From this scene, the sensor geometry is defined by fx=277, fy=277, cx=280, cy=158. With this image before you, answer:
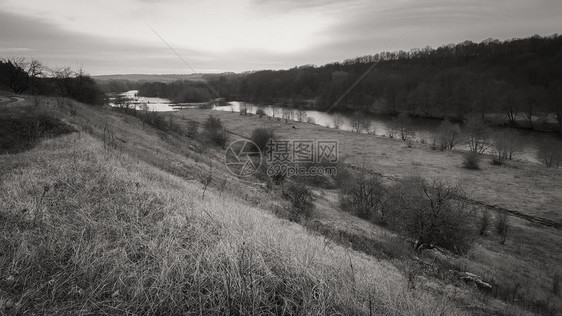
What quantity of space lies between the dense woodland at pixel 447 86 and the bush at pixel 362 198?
61.3 metres

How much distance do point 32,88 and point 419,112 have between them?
305 ft

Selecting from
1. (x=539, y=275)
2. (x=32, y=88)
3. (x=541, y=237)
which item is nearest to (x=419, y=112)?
(x=541, y=237)

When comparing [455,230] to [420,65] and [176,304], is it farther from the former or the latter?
[420,65]

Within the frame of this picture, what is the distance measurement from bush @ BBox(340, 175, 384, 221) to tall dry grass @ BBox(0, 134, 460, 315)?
20.4 m

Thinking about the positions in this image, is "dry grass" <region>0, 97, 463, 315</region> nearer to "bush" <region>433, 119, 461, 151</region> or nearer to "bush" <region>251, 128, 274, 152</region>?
"bush" <region>251, 128, 274, 152</region>

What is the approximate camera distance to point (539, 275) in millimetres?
17078

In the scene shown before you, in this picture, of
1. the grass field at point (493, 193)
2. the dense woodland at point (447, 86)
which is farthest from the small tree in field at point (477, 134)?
the dense woodland at point (447, 86)

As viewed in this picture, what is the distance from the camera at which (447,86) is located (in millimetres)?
89750

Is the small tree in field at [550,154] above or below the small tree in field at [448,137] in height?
below

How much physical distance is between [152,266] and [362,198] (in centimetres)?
2486

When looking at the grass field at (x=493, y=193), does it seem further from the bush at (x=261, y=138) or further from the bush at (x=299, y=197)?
the bush at (x=261, y=138)

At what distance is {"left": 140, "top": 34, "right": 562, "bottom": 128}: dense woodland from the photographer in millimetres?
70000

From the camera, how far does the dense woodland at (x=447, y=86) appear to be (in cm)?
7000

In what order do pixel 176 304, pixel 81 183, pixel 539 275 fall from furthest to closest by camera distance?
pixel 539 275
pixel 81 183
pixel 176 304
